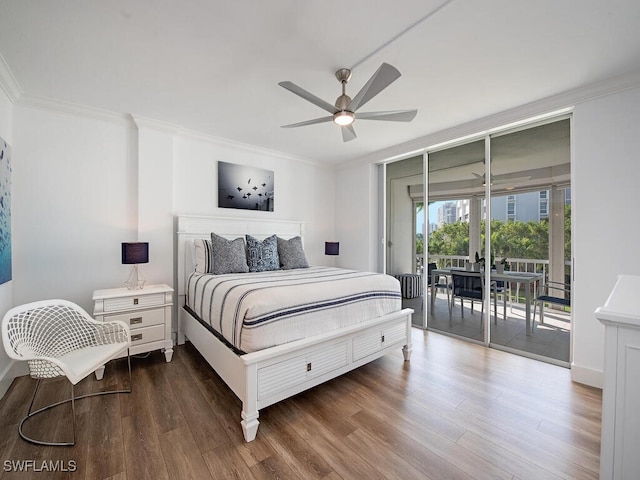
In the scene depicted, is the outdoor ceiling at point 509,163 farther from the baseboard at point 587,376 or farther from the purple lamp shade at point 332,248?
the baseboard at point 587,376

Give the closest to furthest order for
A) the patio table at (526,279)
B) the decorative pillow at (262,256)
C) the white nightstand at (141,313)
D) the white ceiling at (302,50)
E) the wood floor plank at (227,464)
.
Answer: the wood floor plank at (227,464), the white ceiling at (302,50), the white nightstand at (141,313), the patio table at (526,279), the decorative pillow at (262,256)

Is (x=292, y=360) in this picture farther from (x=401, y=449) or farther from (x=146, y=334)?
(x=146, y=334)

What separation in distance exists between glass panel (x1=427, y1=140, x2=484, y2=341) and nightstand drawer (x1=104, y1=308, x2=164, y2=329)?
3418 millimetres

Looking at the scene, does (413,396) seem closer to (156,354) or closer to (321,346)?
(321,346)

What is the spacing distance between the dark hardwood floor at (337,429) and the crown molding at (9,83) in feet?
8.39

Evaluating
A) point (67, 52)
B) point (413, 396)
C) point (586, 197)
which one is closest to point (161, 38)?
point (67, 52)

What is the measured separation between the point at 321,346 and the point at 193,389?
3.85 feet

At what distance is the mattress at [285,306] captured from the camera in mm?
1866

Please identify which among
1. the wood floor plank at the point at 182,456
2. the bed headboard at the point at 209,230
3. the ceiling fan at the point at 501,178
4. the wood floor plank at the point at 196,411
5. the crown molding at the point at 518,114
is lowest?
the wood floor plank at the point at 196,411

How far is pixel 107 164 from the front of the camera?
3037 mm

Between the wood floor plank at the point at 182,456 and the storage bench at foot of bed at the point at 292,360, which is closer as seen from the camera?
the wood floor plank at the point at 182,456

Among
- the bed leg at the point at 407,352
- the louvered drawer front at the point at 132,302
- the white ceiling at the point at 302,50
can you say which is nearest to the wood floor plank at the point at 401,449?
the bed leg at the point at 407,352

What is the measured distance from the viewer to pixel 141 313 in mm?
2699

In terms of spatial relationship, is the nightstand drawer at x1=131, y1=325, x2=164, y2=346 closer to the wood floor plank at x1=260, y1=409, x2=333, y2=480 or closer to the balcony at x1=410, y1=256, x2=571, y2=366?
the wood floor plank at x1=260, y1=409, x2=333, y2=480
